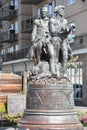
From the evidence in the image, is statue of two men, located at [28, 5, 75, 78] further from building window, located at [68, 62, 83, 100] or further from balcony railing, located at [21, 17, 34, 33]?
balcony railing, located at [21, 17, 34, 33]

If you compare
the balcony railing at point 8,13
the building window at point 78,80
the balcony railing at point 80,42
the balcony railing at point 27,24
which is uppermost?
the balcony railing at point 8,13

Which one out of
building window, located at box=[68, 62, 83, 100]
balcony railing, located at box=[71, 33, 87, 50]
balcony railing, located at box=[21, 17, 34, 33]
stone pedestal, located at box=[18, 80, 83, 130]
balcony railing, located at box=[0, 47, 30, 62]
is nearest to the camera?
stone pedestal, located at box=[18, 80, 83, 130]

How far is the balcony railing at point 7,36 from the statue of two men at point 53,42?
45493mm

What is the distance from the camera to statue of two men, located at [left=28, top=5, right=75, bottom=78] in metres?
13.6

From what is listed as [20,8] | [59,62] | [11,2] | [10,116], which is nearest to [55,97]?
[59,62]

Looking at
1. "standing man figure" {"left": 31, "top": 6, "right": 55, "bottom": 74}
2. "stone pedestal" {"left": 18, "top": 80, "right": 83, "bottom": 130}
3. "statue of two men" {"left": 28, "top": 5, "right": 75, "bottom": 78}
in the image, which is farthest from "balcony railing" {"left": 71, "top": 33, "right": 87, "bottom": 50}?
"stone pedestal" {"left": 18, "top": 80, "right": 83, "bottom": 130}

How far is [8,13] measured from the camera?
61.4 m

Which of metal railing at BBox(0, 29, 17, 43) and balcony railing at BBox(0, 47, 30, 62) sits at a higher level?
metal railing at BBox(0, 29, 17, 43)

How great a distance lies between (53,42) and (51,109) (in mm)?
1910

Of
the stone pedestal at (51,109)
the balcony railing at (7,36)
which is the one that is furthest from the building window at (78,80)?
the stone pedestal at (51,109)

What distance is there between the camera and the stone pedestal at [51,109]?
1266cm

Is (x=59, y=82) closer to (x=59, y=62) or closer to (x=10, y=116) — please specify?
(x=59, y=62)

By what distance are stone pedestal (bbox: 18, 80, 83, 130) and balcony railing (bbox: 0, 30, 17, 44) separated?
4660 cm

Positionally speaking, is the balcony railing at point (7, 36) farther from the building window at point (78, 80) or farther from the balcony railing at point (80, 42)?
the building window at point (78, 80)
